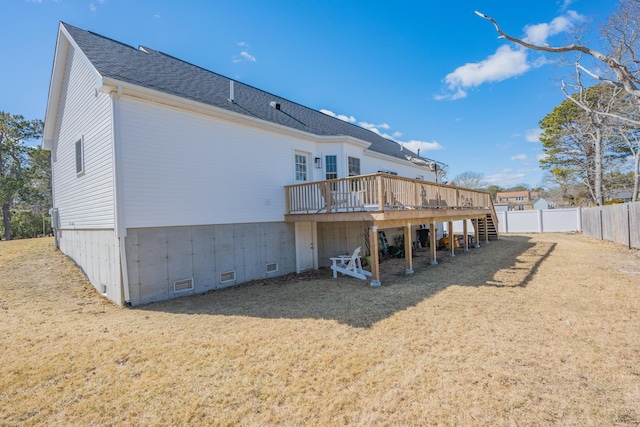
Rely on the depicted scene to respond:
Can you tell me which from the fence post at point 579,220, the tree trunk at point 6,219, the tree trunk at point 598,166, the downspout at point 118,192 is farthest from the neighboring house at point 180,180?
the tree trunk at point 598,166

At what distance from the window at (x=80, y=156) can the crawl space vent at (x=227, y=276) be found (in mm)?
5295

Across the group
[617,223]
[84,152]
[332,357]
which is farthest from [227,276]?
[617,223]

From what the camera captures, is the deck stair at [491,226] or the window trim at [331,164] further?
the deck stair at [491,226]

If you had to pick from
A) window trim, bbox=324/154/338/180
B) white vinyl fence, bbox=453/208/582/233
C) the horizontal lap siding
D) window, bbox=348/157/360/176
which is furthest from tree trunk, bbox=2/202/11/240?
white vinyl fence, bbox=453/208/582/233

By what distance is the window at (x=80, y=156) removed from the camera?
8.77m

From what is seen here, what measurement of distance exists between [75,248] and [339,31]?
1340 centimetres

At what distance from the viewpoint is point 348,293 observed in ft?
24.7

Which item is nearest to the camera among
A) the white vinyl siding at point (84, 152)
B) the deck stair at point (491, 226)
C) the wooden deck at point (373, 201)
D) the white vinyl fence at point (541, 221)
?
the white vinyl siding at point (84, 152)

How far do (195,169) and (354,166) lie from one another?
6.68 meters

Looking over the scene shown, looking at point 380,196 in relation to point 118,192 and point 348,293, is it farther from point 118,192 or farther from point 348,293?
point 118,192

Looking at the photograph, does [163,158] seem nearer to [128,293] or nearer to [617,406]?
[128,293]

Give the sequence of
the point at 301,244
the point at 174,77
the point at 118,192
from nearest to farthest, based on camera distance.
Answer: the point at 118,192
the point at 174,77
the point at 301,244

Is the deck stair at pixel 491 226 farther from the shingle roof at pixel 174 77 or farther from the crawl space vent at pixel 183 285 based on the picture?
the crawl space vent at pixel 183 285

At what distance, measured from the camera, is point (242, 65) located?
1502cm
